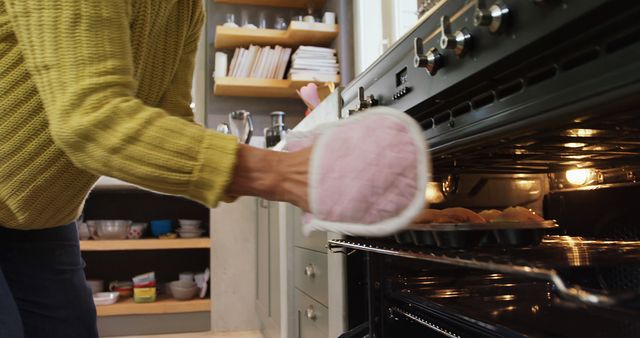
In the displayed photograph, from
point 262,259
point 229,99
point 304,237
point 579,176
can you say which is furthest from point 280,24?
point 579,176

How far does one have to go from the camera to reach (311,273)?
1.43 metres

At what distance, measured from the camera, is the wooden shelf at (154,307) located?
2.56 m

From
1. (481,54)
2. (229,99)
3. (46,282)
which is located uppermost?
(229,99)

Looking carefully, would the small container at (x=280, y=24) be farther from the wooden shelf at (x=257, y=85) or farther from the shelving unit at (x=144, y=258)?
the shelving unit at (x=144, y=258)

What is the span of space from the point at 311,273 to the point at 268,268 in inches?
35.9

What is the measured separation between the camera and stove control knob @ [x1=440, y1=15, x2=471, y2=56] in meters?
0.66

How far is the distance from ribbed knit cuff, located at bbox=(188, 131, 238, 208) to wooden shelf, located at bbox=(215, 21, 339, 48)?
103 inches

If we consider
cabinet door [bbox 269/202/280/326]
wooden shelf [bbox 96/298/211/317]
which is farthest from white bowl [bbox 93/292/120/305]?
cabinet door [bbox 269/202/280/326]

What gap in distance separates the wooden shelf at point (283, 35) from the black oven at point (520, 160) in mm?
1838

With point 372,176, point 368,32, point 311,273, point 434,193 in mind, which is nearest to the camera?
point 372,176

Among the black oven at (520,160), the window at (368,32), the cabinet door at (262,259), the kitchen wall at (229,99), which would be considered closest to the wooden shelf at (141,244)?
the cabinet door at (262,259)

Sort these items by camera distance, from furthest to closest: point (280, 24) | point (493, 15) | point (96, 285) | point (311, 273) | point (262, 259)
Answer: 1. point (280, 24)
2. point (96, 285)
3. point (262, 259)
4. point (311, 273)
5. point (493, 15)

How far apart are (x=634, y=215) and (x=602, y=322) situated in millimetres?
216

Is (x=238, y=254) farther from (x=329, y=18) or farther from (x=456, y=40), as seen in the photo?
(x=456, y=40)
